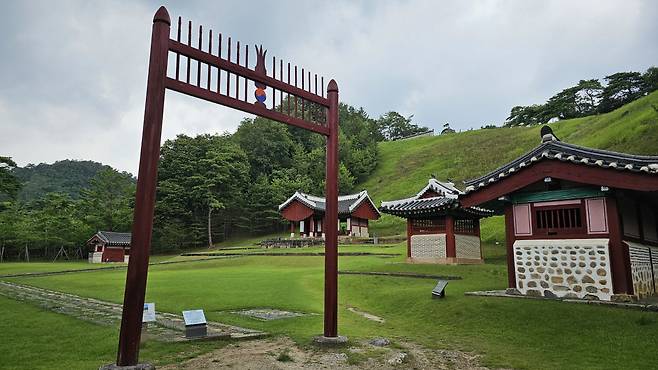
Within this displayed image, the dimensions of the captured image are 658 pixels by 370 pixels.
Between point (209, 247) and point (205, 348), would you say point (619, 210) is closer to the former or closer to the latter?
point (205, 348)

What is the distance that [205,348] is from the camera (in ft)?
24.8

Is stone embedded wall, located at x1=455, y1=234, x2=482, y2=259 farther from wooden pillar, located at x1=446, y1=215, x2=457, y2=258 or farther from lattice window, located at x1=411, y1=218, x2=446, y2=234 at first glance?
lattice window, located at x1=411, y1=218, x2=446, y2=234

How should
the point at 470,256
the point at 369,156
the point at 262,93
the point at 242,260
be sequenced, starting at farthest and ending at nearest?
the point at 369,156 < the point at 242,260 < the point at 470,256 < the point at 262,93

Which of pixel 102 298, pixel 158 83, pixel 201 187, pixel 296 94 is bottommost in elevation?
pixel 102 298

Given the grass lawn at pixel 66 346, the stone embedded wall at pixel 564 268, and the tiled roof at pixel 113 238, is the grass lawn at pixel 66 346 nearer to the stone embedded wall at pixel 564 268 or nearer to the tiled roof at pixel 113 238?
the stone embedded wall at pixel 564 268

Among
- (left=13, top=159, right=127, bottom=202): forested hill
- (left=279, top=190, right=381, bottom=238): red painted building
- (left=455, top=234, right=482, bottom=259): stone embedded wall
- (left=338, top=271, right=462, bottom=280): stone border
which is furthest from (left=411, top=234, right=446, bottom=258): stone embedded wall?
(left=13, top=159, right=127, bottom=202): forested hill

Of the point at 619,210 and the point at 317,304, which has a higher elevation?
the point at 619,210

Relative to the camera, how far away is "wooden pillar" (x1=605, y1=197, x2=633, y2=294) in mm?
10930

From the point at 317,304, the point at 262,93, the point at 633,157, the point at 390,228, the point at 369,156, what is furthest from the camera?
the point at 369,156

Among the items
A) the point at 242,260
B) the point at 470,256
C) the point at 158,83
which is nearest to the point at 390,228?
the point at 242,260

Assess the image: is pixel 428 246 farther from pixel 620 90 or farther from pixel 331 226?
pixel 620 90

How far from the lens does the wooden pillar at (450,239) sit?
22.8 meters

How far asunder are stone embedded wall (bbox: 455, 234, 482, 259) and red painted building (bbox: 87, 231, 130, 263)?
116ft

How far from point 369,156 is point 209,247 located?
35975 millimetres
